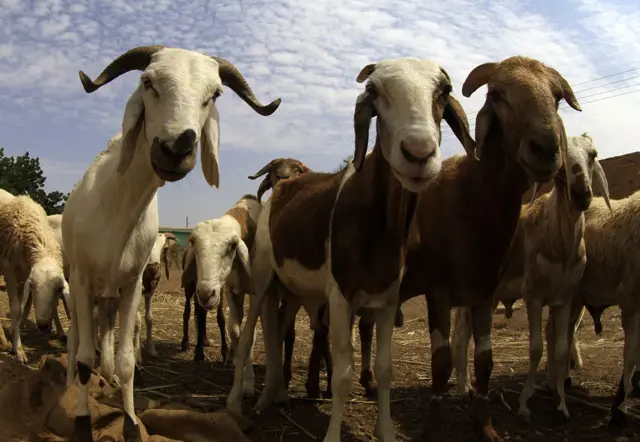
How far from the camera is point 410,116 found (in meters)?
3.86

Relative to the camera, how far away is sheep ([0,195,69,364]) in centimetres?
849

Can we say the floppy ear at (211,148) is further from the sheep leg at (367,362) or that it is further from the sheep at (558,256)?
the sheep at (558,256)

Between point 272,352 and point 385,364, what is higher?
point 385,364

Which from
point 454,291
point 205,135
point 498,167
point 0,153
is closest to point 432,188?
point 498,167

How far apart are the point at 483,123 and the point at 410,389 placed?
11.9ft

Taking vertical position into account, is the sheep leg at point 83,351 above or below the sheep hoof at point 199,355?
above

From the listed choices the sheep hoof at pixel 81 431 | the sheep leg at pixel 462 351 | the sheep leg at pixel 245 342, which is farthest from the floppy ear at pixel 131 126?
the sheep leg at pixel 462 351

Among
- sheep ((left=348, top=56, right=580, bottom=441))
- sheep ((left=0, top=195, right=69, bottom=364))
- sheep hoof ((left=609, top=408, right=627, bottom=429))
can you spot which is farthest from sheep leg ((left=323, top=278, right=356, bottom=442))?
sheep ((left=0, top=195, right=69, bottom=364))

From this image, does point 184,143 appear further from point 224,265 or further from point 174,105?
point 224,265

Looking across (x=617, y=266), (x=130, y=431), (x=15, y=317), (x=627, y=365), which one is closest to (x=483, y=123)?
(x=627, y=365)

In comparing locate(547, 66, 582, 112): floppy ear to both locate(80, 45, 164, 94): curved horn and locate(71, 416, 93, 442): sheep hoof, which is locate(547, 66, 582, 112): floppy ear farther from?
locate(71, 416, 93, 442): sheep hoof

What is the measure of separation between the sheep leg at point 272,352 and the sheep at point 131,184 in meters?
1.91

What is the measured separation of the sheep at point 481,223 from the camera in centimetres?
473

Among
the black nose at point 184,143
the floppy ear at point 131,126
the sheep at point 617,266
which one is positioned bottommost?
the sheep at point 617,266
